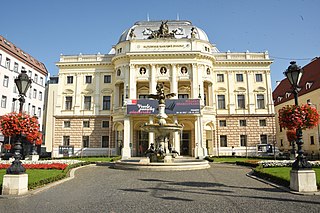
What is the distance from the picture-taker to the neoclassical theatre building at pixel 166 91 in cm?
3912

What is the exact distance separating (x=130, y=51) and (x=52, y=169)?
24919mm

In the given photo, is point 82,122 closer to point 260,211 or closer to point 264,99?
point 264,99

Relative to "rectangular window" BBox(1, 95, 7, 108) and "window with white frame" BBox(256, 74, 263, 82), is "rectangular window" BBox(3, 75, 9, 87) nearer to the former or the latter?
"rectangular window" BBox(1, 95, 7, 108)

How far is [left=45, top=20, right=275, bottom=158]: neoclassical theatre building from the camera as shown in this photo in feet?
128

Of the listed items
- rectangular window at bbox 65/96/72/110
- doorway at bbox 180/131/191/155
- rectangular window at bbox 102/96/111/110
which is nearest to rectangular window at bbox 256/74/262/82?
doorway at bbox 180/131/191/155

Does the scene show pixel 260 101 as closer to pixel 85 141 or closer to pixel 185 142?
pixel 185 142

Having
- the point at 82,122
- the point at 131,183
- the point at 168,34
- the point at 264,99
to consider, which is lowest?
the point at 131,183

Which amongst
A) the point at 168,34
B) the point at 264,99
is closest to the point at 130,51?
the point at 168,34

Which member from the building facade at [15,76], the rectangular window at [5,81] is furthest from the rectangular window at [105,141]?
the rectangular window at [5,81]

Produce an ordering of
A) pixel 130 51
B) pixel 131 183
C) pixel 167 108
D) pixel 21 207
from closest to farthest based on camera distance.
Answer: pixel 21 207, pixel 131 183, pixel 167 108, pixel 130 51

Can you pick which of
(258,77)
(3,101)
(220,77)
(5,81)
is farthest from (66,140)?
(258,77)

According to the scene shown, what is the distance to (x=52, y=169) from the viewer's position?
739 inches

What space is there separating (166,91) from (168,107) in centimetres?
616

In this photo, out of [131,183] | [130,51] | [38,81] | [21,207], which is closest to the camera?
[21,207]
